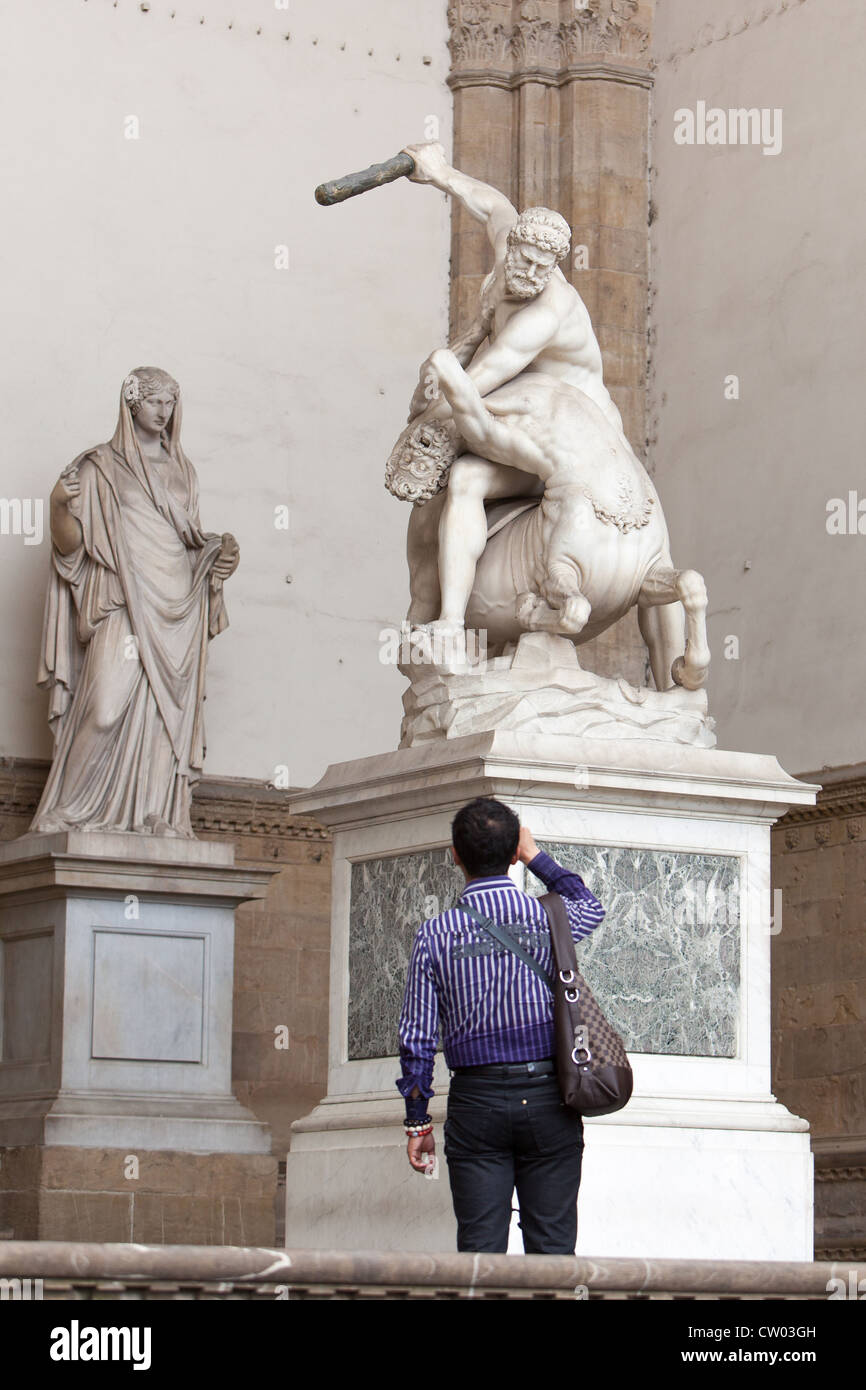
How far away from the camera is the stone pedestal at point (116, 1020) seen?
9.24m

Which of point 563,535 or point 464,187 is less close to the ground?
point 464,187

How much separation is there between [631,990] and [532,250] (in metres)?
2.03

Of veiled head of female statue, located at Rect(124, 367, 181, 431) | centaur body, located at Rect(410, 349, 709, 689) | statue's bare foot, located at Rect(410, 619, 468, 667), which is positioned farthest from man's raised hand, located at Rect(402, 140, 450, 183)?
veiled head of female statue, located at Rect(124, 367, 181, 431)

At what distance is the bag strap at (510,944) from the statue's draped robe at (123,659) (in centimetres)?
509

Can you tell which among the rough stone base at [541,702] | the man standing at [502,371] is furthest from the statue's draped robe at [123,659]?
the rough stone base at [541,702]

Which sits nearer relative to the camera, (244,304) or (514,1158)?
(514,1158)

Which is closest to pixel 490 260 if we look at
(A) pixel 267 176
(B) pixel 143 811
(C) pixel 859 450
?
(A) pixel 267 176

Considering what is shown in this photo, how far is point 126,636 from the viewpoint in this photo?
990 cm

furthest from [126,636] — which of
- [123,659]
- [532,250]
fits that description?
[532,250]

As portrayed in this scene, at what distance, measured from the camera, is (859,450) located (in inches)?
408

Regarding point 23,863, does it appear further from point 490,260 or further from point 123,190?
point 490,260

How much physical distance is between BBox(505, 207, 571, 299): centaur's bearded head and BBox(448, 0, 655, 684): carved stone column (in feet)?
15.9

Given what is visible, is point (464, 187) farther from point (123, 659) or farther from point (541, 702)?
point (123, 659)

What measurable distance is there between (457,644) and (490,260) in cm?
558
